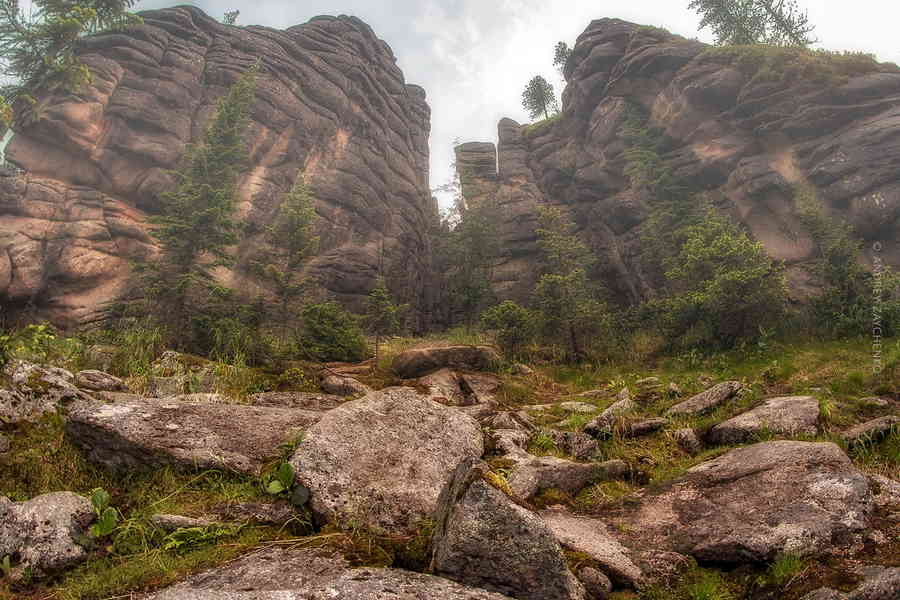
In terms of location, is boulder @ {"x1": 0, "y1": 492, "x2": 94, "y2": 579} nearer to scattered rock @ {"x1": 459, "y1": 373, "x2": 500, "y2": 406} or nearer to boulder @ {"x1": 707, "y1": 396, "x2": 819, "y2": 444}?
boulder @ {"x1": 707, "y1": 396, "x2": 819, "y2": 444}

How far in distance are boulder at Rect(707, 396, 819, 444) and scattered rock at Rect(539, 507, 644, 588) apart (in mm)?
4139

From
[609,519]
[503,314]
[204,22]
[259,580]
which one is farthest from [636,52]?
[259,580]

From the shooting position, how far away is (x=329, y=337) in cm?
1678

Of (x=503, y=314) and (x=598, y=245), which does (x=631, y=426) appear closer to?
(x=503, y=314)

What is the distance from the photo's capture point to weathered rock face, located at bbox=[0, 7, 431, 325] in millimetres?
23672

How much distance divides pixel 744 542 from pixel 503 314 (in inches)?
628

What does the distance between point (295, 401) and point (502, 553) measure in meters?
7.36

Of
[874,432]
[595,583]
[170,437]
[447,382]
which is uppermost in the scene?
[170,437]

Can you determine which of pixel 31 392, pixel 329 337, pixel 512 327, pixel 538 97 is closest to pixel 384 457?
pixel 31 392

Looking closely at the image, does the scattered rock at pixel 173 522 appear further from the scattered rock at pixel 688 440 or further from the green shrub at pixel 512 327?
the green shrub at pixel 512 327

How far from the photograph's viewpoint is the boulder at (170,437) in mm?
5395

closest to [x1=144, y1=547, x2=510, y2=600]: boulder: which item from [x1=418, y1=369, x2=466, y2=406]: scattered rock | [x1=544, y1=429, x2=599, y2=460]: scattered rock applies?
[x1=544, y1=429, x2=599, y2=460]: scattered rock

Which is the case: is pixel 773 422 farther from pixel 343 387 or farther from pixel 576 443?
pixel 343 387

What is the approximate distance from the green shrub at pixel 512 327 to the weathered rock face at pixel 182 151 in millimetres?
12915
